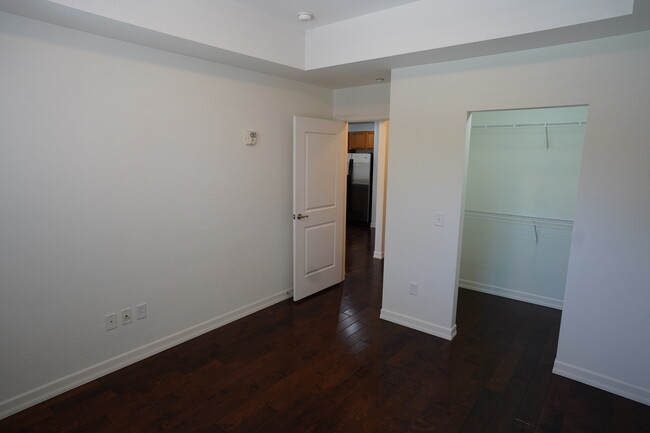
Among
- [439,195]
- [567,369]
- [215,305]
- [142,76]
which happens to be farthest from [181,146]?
[567,369]

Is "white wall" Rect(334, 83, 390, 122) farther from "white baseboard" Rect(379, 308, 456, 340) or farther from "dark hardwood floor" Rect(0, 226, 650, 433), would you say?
"dark hardwood floor" Rect(0, 226, 650, 433)

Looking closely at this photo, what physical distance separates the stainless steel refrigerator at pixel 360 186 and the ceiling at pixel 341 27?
4.30 meters

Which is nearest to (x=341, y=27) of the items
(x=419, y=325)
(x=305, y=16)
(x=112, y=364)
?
(x=305, y=16)

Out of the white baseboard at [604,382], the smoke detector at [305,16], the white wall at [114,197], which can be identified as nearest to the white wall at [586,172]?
the white baseboard at [604,382]

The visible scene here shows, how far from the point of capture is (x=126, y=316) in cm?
273

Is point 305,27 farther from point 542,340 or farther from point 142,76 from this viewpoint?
point 542,340

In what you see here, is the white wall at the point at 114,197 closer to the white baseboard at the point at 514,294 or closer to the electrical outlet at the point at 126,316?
the electrical outlet at the point at 126,316

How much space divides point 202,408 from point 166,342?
2.87 ft

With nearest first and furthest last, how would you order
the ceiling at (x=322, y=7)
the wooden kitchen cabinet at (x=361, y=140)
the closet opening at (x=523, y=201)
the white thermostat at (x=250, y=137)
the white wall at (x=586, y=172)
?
the white wall at (x=586, y=172) → the ceiling at (x=322, y=7) → the white thermostat at (x=250, y=137) → the closet opening at (x=523, y=201) → the wooden kitchen cabinet at (x=361, y=140)

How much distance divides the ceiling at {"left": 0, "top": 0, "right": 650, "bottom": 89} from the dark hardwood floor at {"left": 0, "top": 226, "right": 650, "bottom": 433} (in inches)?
92.3

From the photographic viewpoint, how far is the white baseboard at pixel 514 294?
384 centimetres

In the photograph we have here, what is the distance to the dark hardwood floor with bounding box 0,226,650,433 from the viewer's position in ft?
7.22

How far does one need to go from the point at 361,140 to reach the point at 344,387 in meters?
6.02

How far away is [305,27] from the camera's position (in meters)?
3.18
